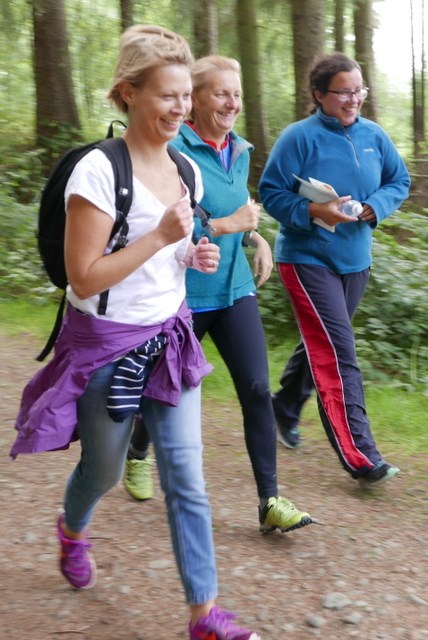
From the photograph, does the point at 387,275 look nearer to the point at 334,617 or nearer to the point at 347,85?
the point at 347,85

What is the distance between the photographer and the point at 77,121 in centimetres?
1337

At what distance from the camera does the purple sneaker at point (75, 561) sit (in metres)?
3.55

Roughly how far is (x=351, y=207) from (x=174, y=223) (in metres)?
2.07


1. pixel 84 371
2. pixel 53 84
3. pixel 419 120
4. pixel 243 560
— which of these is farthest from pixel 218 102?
pixel 419 120

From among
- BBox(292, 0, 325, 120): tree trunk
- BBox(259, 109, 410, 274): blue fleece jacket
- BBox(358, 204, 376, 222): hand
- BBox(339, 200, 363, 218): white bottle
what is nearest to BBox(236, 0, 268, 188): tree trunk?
BBox(292, 0, 325, 120): tree trunk

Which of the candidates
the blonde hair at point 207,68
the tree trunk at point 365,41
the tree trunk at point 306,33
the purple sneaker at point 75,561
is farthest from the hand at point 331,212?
the tree trunk at point 365,41

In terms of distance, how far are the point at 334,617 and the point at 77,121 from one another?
1097cm

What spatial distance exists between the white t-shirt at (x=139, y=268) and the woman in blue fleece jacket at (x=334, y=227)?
70.0 inches

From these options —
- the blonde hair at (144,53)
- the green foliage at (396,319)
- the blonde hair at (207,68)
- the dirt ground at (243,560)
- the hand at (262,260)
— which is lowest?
the green foliage at (396,319)

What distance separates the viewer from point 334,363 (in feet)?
15.9

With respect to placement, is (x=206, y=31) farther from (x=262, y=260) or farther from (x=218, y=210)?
(x=218, y=210)

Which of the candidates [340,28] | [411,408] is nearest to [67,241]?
[411,408]

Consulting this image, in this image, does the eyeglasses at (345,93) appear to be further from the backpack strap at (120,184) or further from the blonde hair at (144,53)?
the backpack strap at (120,184)

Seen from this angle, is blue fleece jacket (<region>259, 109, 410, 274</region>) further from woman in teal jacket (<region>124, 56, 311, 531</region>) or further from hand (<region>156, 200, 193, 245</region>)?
hand (<region>156, 200, 193, 245</region>)
